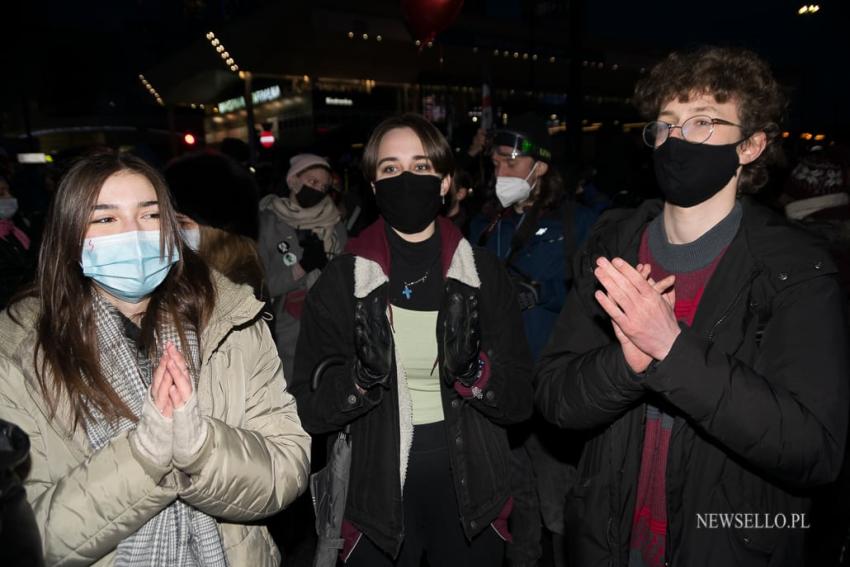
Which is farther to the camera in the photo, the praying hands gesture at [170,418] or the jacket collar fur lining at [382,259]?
the jacket collar fur lining at [382,259]

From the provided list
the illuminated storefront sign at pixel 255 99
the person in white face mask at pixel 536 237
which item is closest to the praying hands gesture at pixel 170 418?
the person in white face mask at pixel 536 237

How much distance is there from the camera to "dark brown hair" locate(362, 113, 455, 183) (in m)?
2.48

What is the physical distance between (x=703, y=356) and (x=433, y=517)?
1.34m

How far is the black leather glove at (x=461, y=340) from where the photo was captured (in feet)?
6.81

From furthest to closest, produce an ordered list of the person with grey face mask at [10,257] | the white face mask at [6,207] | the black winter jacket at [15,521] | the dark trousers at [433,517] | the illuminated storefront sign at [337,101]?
the illuminated storefront sign at [337,101]
the white face mask at [6,207]
the person with grey face mask at [10,257]
the dark trousers at [433,517]
the black winter jacket at [15,521]

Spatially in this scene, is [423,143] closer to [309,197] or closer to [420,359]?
[420,359]

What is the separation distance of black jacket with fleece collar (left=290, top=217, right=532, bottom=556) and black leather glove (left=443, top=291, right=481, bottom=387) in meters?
0.07

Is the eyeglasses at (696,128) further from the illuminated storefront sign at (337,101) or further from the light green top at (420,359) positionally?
the illuminated storefront sign at (337,101)

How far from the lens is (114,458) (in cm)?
147

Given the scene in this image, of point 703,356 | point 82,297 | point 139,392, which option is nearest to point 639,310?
point 703,356

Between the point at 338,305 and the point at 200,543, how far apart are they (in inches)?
39.3

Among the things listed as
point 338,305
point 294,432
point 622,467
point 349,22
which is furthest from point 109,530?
point 349,22

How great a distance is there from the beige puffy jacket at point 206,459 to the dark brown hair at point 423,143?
0.94 metres

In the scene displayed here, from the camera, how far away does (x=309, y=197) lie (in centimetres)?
495
